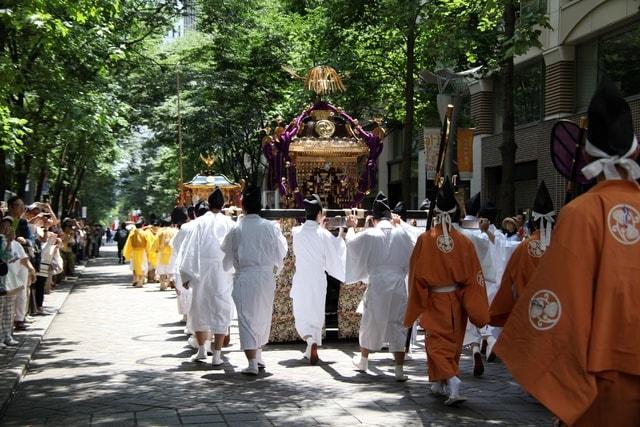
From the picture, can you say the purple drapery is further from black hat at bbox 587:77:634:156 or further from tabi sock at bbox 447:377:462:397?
black hat at bbox 587:77:634:156

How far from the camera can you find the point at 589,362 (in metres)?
3.74

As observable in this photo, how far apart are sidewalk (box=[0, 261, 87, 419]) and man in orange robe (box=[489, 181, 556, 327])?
→ 4553mm

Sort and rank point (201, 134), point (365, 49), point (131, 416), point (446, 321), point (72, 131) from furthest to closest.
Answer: point (201, 134) → point (365, 49) → point (72, 131) → point (446, 321) → point (131, 416)

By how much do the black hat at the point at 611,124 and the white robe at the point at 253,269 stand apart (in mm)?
6538

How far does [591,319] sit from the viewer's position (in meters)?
3.78

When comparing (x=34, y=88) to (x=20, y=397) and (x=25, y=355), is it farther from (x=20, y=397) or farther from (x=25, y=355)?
(x=20, y=397)

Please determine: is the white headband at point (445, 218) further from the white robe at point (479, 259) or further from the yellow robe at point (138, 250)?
the yellow robe at point (138, 250)

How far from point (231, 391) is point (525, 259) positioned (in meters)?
3.24

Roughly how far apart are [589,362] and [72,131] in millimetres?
17879

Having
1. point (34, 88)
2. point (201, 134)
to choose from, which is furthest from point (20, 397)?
point (201, 134)

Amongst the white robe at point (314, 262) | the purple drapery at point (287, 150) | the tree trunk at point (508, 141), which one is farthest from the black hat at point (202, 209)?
the tree trunk at point (508, 141)

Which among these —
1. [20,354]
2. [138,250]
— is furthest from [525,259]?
[138,250]

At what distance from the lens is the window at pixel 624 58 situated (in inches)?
772

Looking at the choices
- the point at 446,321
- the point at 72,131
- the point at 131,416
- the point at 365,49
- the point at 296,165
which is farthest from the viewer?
the point at 365,49
